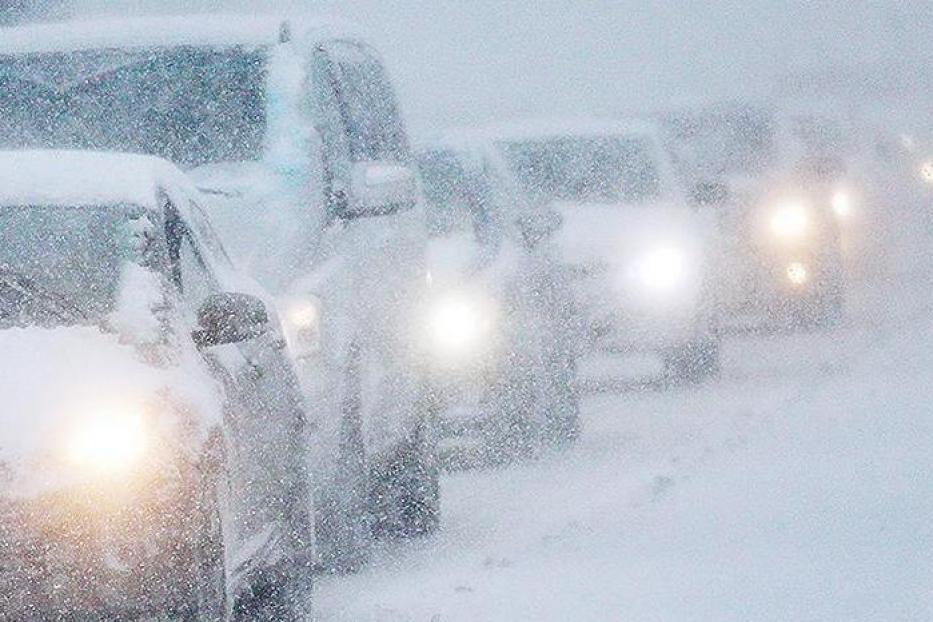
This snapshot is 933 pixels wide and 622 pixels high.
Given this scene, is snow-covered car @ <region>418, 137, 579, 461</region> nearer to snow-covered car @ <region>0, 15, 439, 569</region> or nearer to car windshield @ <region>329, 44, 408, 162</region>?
car windshield @ <region>329, 44, 408, 162</region>

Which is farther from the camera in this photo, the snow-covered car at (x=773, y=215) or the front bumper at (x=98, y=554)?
the snow-covered car at (x=773, y=215)

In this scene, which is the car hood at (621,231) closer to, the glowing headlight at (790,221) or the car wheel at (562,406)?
the car wheel at (562,406)

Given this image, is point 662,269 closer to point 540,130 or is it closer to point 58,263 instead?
point 540,130

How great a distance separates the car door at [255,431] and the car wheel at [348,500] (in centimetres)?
96

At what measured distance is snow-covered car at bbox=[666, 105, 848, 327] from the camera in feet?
59.2

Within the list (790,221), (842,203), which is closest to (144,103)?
(790,221)

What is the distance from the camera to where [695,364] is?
1526cm

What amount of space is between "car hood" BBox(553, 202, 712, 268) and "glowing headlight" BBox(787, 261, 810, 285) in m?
3.11

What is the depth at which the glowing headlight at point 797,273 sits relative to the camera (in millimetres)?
18453

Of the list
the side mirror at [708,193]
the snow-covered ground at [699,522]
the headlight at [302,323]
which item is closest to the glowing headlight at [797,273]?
the side mirror at [708,193]

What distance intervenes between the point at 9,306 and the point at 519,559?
3101mm

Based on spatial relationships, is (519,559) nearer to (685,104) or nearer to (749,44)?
(685,104)

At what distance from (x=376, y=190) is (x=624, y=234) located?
530 centimetres

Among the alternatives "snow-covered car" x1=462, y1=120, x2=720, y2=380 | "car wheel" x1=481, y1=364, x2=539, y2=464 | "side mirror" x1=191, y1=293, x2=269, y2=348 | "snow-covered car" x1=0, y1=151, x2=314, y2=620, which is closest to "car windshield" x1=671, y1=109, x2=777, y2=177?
"snow-covered car" x1=462, y1=120, x2=720, y2=380
